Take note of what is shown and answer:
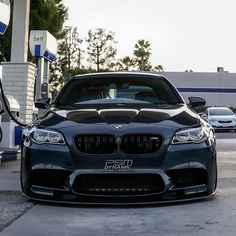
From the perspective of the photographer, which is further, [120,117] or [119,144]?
[120,117]

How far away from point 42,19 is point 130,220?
31645 millimetres

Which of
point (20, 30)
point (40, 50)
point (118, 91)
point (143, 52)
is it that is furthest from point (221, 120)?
point (143, 52)

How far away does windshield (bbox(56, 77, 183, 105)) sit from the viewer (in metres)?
6.90

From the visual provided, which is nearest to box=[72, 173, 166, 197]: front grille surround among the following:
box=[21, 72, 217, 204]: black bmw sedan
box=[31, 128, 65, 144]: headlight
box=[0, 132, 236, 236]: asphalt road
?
box=[21, 72, 217, 204]: black bmw sedan

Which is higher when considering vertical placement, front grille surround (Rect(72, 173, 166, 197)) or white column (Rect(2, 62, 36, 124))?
white column (Rect(2, 62, 36, 124))

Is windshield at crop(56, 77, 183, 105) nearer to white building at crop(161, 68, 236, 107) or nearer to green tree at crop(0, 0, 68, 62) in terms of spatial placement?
green tree at crop(0, 0, 68, 62)

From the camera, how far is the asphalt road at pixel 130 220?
4641mm

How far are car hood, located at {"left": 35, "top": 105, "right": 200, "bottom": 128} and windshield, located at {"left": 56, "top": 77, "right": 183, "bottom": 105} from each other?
0.60 metres

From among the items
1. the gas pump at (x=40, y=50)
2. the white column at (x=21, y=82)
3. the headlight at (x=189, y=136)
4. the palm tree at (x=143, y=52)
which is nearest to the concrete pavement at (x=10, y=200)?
the headlight at (x=189, y=136)

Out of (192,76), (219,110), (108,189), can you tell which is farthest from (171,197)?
(192,76)

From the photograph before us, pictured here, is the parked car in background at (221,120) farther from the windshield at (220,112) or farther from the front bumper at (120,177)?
the front bumper at (120,177)

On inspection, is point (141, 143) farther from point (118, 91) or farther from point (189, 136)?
point (118, 91)

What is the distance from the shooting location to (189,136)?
561cm

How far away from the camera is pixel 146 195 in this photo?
5543 millimetres
